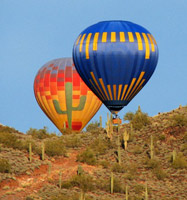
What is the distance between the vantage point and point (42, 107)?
253 feet

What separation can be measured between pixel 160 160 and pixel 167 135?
492 centimetres

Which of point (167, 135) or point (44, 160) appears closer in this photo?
point (44, 160)

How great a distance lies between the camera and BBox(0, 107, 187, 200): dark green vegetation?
50.0 metres

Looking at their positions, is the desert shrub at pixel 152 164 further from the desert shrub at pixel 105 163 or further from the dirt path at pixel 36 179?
the dirt path at pixel 36 179

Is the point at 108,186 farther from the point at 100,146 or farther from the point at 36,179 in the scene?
the point at 100,146

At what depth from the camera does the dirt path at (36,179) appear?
48.7 meters

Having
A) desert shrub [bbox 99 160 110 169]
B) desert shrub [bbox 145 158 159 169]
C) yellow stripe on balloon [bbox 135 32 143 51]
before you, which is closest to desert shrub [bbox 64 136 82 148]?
desert shrub [bbox 99 160 110 169]

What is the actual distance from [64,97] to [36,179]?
82.5 ft

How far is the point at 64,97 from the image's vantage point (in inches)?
2995

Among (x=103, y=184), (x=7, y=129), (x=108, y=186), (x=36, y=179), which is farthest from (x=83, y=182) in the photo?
(x=7, y=129)

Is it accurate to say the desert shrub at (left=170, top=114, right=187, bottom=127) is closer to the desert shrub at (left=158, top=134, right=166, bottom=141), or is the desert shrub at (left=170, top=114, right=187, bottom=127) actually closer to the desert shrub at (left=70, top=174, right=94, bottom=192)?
the desert shrub at (left=158, top=134, right=166, bottom=141)

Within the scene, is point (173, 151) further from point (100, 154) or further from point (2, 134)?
point (2, 134)

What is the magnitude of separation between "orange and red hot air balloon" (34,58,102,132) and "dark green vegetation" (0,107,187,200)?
8079 mm

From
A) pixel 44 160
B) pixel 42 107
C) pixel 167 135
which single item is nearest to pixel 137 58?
pixel 167 135
